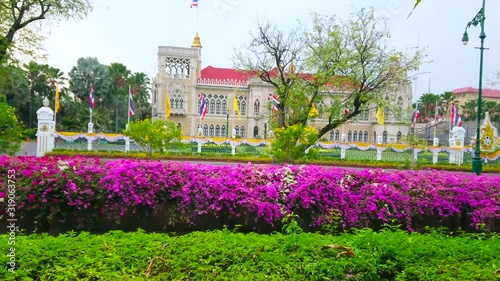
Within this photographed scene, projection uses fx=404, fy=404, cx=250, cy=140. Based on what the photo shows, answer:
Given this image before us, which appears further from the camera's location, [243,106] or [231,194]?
[243,106]

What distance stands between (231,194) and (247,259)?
256cm

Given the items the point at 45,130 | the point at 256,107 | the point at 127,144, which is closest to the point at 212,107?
A: the point at 256,107

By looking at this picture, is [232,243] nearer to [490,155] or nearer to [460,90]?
[490,155]

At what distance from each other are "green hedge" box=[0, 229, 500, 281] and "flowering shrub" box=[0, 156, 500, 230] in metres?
1.95

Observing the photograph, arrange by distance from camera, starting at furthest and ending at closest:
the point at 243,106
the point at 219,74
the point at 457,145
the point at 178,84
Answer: the point at 219,74, the point at 243,106, the point at 178,84, the point at 457,145

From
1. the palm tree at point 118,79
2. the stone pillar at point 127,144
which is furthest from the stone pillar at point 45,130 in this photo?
the palm tree at point 118,79

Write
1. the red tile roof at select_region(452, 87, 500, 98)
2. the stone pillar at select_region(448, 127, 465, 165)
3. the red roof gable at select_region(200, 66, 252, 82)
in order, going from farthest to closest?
1. the red tile roof at select_region(452, 87, 500, 98)
2. the red roof gable at select_region(200, 66, 252, 82)
3. the stone pillar at select_region(448, 127, 465, 165)

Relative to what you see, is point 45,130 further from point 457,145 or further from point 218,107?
point 218,107

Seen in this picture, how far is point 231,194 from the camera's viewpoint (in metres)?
5.40

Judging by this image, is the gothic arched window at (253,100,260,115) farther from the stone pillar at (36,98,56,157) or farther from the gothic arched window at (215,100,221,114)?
the stone pillar at (36,98,56,157)

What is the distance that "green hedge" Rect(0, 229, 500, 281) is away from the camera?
2.56 meters

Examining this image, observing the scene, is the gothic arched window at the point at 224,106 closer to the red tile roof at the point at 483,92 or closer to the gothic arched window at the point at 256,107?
the gothic arched window at the point at 256,107

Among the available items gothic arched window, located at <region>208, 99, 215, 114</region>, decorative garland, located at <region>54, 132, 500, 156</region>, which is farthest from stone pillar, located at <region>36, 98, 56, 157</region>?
gothic arched window, located at <region>208, 99, 215, 114</region>

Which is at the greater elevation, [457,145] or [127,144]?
[457,145]
